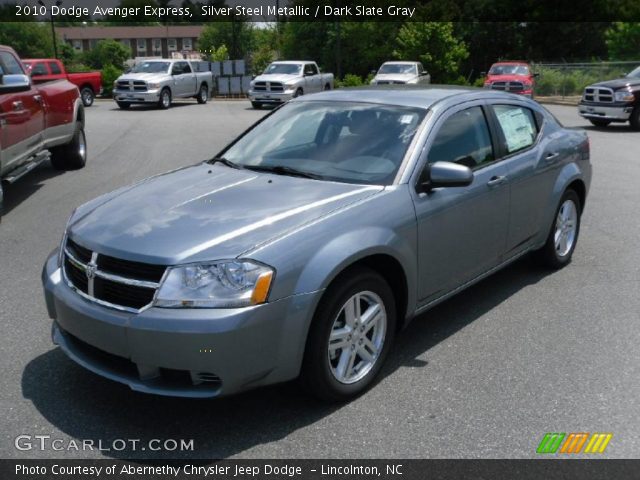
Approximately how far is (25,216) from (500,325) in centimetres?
600

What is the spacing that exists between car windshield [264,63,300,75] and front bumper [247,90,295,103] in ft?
4.56

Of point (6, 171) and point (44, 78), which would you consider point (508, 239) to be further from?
point (44, 78)

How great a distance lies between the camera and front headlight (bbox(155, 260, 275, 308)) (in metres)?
3.39

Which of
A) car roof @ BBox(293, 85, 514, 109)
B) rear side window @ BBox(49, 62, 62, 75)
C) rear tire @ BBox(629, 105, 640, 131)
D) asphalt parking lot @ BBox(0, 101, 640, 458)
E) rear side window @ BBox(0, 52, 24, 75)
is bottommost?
rear tire @ BBox(629, 105, 640, 131)

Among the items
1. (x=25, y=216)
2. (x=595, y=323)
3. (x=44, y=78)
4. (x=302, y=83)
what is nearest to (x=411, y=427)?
(x=595, y=323)

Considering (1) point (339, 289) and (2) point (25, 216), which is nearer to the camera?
(1) point (339, 289)

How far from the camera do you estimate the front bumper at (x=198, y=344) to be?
334cm

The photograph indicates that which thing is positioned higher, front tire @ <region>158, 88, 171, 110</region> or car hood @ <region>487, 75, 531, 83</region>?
car hood @ <region>487, 75, 531, 83</region>

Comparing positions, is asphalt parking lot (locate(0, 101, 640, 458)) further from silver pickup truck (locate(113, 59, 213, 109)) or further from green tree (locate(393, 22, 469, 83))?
green tree (locate(393, 22, 469, 83))

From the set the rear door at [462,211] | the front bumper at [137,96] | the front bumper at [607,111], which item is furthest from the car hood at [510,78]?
the rear door at [462,211]

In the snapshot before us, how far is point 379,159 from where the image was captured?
4547mm

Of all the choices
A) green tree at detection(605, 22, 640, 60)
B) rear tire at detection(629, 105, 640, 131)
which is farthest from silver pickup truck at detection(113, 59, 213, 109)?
green tree at detection(605, 22, 640, 60)

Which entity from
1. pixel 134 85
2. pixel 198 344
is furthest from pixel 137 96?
pixel 198 344

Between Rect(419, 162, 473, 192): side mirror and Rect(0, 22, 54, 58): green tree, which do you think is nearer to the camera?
Rect(419, 162, 473, 192): side mirror
